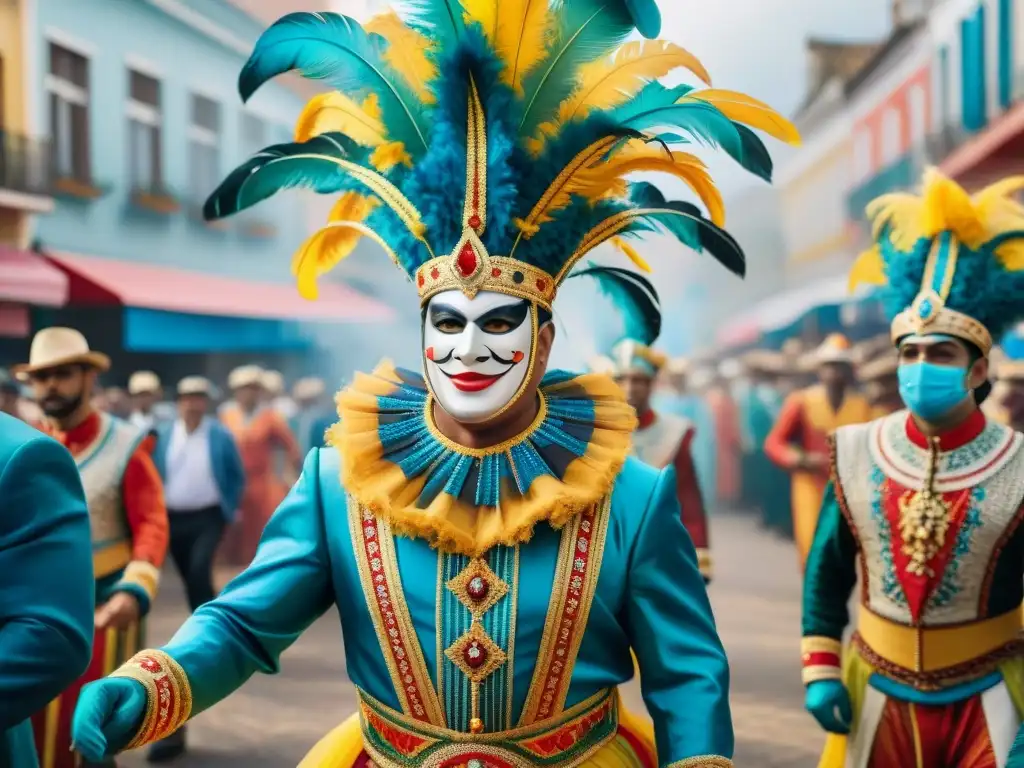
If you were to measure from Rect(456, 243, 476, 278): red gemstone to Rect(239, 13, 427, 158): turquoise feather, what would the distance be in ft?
0.90

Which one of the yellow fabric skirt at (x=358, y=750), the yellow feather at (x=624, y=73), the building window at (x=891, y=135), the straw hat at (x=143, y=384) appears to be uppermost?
the building window at (x=891, y=135)

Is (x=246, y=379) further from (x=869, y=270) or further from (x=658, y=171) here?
(x=658, y=171)

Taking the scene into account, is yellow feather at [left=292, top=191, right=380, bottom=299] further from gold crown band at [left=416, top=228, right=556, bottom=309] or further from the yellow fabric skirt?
the yellow fabric skirt

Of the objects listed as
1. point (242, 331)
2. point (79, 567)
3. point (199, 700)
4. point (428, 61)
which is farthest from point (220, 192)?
point (242, 331)

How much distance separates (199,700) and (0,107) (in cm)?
940

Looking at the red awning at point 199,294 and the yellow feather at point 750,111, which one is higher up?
the red awning at point 199,294

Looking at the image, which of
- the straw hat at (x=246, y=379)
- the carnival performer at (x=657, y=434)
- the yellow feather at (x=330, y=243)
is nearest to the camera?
the yellow feather at (x=330, y=243)

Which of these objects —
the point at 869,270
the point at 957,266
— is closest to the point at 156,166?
the point at 869,270

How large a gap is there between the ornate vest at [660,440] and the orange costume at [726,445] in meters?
10.3

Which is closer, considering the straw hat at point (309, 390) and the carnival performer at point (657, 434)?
the carnival performer at point (657, 434)

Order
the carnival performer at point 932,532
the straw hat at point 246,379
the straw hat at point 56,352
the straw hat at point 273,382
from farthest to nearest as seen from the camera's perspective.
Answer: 1. the straw hat at point 273,382
2. the straw hat at point 246,379
3. the straw hat at point 56,352
4. the carnival performer at point 932,532

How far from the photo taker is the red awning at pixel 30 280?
33.4 feet

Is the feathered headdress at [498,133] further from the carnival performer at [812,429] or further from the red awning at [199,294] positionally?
the red awning at [199,294]

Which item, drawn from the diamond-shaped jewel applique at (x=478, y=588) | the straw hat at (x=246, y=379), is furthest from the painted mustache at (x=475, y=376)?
the straw hat at (x=246, y=379)
